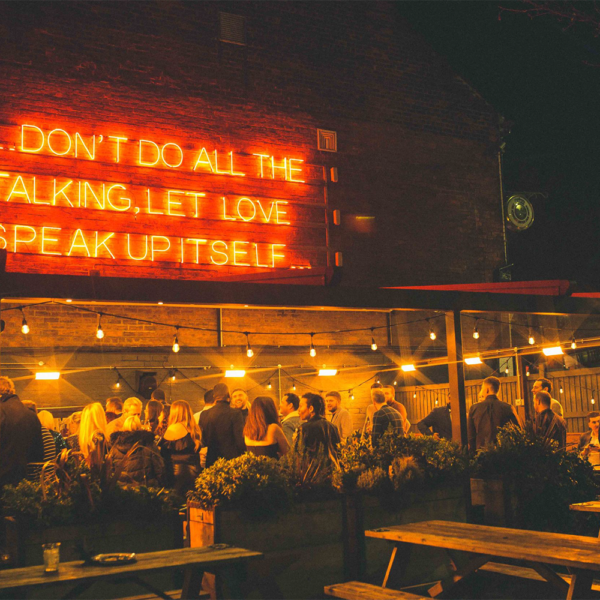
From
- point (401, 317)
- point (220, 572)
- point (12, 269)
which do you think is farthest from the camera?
point (401, 317)

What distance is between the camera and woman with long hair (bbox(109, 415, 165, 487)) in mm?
6523

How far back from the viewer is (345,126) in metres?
13.5

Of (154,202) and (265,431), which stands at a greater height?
(154,202)

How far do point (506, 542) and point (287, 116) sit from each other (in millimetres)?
9816

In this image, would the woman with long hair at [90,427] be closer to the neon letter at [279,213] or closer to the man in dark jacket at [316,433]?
the man in dark jacket at [316,433]

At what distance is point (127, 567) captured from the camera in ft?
13.1

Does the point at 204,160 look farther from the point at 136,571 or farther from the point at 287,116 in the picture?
the point at 136,571

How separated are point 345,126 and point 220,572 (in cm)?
1019

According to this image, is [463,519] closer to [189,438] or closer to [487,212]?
[189,438]

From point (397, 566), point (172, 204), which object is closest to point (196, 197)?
point (172, 204)

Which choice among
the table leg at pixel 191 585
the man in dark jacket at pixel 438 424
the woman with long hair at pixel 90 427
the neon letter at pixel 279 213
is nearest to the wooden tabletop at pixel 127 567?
the table leg at pixel 191 585

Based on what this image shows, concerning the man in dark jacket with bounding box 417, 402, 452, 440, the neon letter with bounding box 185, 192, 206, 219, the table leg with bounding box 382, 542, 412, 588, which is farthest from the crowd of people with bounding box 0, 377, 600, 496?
the neon letter with bounding box 185, 192, 206, 219

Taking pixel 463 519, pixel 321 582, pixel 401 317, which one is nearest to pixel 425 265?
pixel 401 317

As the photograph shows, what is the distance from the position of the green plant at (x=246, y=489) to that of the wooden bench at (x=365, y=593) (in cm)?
86
